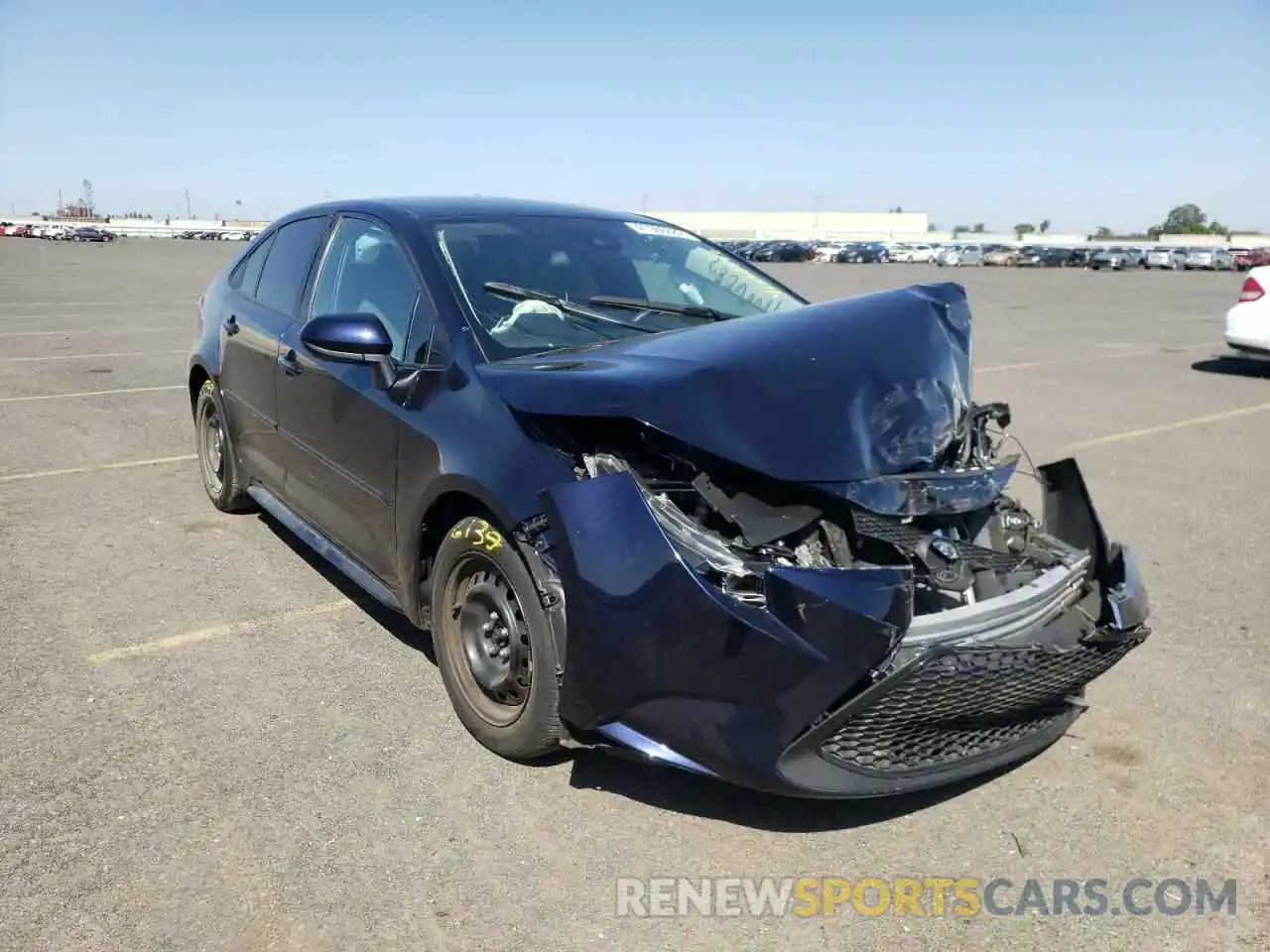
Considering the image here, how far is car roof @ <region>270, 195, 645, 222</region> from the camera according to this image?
4.09m

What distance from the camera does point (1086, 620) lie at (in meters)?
3.06

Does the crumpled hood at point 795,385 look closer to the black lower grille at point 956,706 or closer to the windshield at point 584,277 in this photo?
the windshield at point 584,277

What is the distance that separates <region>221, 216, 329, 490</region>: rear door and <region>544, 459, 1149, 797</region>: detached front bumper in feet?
8.07

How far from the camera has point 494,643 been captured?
321 centimetres

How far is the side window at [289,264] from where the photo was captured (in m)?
4.66

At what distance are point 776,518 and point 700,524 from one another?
0.66ft

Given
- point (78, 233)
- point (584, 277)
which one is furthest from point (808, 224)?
point (584, 277)

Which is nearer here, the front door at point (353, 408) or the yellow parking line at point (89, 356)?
the front door at point (353, 408)

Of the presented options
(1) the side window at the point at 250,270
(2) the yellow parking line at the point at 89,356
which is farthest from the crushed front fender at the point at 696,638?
(2) the yellow parking line at the point at 89,356

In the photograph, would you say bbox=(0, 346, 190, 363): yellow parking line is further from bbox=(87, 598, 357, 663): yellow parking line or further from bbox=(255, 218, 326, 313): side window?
bbox=(87, 598, 357, 663): yellow parking line

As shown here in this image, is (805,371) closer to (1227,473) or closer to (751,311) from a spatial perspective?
(751,311)

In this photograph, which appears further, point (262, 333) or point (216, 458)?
point (216, 458)

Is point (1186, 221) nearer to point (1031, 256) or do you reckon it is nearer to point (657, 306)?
point (1031, 256)

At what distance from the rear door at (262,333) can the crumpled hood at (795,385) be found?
182 centimetres
